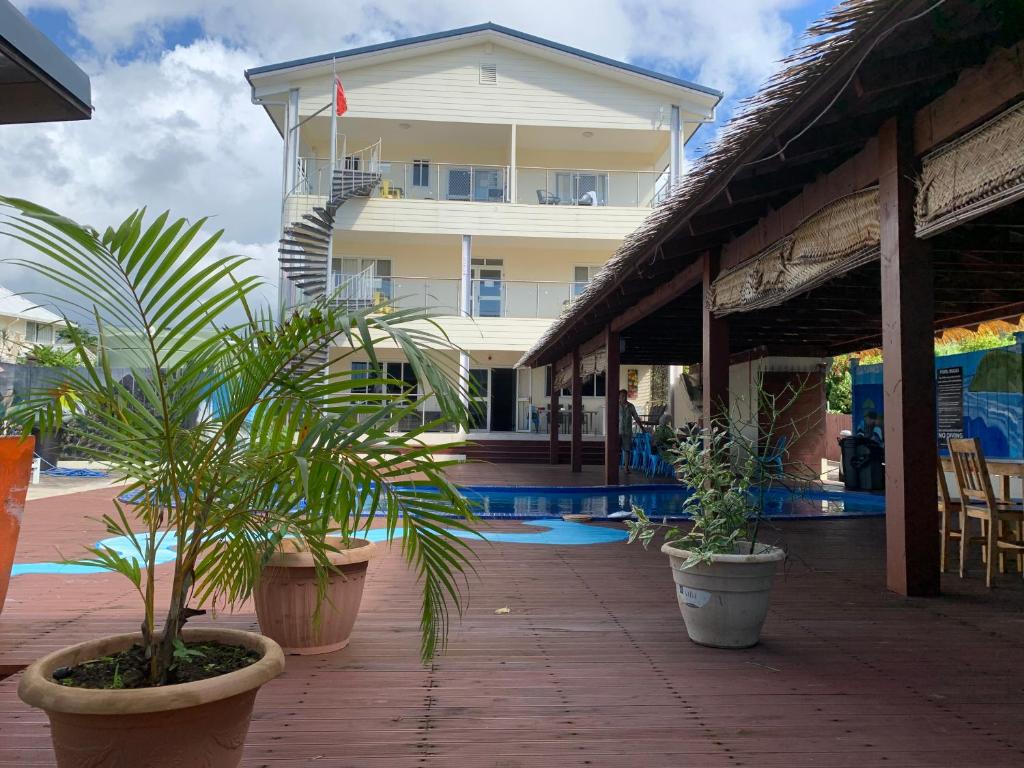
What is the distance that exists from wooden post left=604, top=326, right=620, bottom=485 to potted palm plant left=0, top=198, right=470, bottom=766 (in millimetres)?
9706

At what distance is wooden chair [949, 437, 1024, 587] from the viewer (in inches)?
197

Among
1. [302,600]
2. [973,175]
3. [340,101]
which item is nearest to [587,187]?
[340,101]

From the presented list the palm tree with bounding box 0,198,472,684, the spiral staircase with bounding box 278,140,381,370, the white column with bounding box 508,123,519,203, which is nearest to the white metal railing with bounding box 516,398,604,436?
the white column with bounding box 508,123,519,203

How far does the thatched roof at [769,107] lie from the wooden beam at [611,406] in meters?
4.75

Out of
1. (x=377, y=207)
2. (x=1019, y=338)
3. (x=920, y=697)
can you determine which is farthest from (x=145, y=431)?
(x=377, y=207)

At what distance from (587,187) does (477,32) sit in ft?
16.4

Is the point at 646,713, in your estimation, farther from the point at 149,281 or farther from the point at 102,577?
the point at 102,577

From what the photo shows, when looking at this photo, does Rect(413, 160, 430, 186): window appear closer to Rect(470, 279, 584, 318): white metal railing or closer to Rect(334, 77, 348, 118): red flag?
Rect(334, 77, 348, 118): red flag

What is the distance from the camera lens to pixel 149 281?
214 cm

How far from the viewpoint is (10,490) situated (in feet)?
12.8

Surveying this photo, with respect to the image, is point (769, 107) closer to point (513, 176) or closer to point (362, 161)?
point (362, 161)

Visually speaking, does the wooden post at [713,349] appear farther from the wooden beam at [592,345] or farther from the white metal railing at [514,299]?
the white metal railing at [514,299]

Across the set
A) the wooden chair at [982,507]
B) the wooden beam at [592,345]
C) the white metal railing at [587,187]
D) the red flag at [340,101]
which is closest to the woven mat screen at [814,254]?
the wooden chair at [982,507]

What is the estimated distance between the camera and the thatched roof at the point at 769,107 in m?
3.35
